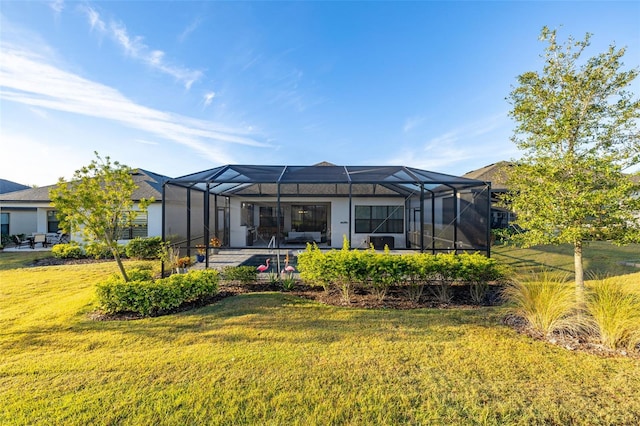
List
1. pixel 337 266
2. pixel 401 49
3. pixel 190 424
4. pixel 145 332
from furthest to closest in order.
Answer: pixel 401 49 < pixel 337 266 < pixel 145 332 < pixel 190 424

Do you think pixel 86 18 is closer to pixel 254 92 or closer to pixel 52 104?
pixel 52 104

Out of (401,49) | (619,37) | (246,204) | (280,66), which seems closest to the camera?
(619,37)

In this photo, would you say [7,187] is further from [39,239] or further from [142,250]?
[142,250]

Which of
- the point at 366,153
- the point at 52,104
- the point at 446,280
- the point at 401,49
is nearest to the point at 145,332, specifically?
the point at 446,280

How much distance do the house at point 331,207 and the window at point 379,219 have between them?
0.05 m

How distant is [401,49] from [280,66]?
4.98m

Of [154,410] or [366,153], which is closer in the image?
[154,410]

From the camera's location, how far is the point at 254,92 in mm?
11672

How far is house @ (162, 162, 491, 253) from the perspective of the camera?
742cm

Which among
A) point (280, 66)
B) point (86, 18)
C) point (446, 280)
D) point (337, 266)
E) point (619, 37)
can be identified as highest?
point (280, 66)

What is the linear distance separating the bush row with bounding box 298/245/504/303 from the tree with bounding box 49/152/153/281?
3.95 m

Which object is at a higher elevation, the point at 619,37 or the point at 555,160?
the point at 619,37

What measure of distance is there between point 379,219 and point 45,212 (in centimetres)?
1784

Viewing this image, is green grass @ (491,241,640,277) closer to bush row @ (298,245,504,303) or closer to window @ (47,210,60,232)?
bush row @ (298,245,504,303)
